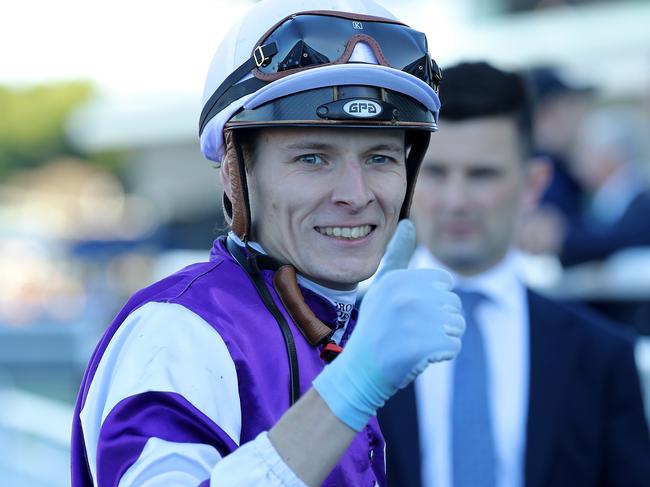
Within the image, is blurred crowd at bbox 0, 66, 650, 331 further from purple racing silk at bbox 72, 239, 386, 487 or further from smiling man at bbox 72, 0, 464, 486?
purple racing silk at bbox 72, 239, 386, 487

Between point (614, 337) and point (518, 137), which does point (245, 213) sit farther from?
point (518, 137)

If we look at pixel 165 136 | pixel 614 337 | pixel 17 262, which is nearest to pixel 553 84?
pixel 614 337

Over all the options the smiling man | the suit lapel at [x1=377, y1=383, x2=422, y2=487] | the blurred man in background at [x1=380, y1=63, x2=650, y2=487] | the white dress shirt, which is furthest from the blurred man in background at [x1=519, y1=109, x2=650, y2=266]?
the smiling man

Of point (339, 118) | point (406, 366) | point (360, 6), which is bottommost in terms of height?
point (406, 366)

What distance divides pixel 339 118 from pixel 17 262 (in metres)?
18.1

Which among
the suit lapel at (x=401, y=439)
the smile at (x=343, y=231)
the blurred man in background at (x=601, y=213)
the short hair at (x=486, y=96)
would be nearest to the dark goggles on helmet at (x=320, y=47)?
the smile at (x=343, y=231)

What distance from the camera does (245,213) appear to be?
6.64ft

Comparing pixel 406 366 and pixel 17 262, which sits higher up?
pixel 406 366

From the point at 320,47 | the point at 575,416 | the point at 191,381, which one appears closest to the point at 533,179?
the point at 575,416

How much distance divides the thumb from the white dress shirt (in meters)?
1.06

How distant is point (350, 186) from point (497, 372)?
4.69 ft

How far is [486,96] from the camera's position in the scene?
3.58m

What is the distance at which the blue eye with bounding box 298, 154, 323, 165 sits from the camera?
6.38 ft

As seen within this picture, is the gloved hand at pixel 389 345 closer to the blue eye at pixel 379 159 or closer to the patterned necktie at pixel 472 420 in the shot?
the blue eye at pixel 379 159
